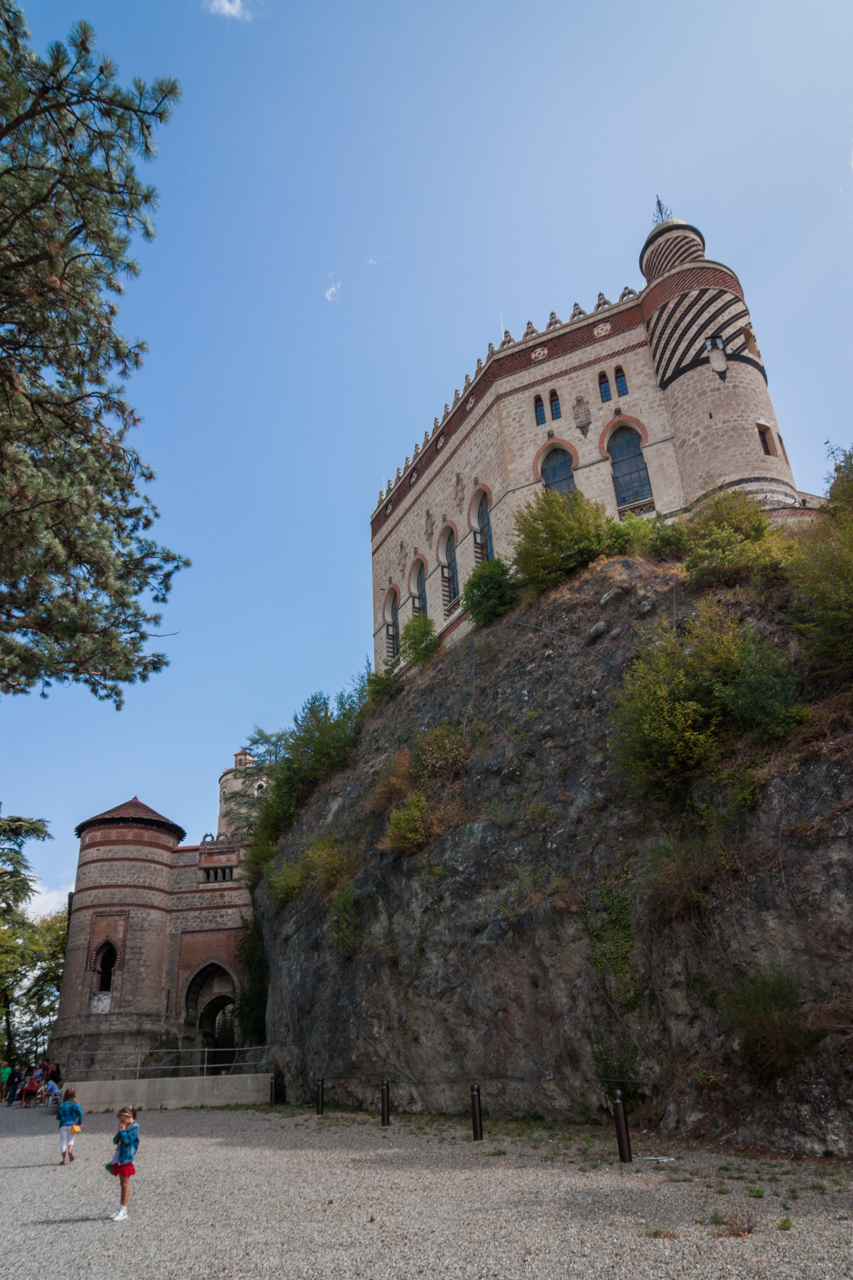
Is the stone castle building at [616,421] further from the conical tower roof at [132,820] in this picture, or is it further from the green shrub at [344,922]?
the conical tower roof at [132,820]

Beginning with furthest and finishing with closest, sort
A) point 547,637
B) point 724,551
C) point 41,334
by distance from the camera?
point 547,637
point 724,551
point 41,334

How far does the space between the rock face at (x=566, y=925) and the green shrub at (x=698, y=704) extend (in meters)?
0.67

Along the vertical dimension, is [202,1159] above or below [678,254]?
below

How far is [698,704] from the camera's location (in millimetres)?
12609

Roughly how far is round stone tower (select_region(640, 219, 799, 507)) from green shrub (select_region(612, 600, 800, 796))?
7924 mm

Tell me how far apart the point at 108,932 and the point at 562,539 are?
22.7m

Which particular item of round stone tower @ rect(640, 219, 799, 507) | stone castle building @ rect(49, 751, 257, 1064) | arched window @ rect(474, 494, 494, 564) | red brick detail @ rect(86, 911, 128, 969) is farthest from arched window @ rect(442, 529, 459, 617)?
red brick detail @ rect(86, 911, 128, 969)

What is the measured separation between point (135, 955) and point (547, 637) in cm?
2126

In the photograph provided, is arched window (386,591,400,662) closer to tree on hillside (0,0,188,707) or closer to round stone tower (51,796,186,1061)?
round stone tower (51,796,186,1061)

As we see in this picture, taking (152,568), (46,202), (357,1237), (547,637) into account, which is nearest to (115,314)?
(46,202)

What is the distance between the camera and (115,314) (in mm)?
9812

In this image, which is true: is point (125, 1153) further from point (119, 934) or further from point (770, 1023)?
point (119, 934)

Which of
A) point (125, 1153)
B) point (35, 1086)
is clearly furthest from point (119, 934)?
point (125, 1153)

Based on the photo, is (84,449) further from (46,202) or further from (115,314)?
(46,202)
